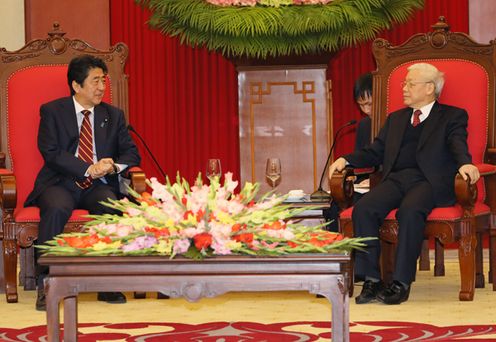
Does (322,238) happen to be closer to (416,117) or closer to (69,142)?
(416,117)

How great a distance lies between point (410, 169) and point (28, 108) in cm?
199

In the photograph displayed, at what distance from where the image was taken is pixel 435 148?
5.00 m

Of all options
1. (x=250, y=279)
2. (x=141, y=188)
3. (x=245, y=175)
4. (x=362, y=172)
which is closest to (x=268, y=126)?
(x=245, y=175)

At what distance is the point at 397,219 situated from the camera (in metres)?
4.80

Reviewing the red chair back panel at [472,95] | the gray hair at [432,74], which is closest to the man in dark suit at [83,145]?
the gray hair at [432,74]

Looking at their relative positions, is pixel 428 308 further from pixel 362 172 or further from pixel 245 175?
pixel 245 175

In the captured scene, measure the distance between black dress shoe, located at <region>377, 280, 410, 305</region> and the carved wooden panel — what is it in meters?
1.18

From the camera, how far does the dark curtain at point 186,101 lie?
666 centimetres

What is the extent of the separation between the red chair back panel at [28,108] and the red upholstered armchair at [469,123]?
57.0 inches

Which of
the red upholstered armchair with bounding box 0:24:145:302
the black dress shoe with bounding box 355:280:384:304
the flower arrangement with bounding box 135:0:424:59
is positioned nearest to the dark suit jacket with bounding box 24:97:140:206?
the red upholstered armchair with bounding box 0:24:145:302

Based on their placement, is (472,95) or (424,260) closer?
(472,95)

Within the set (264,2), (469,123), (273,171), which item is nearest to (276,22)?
(264,2)

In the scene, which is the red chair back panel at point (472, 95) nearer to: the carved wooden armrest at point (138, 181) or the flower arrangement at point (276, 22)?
the flower arrangement at point (276, 22)

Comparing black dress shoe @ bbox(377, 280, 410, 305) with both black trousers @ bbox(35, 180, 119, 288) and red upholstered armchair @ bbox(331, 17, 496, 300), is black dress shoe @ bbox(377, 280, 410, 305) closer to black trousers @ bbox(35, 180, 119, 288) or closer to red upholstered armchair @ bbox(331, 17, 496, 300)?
red upholstered armchair @ bbox(331, 17, 496, 300)
